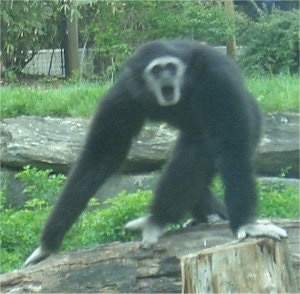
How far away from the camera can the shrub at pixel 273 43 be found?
1425cm

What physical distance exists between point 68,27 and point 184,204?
25.7 feet

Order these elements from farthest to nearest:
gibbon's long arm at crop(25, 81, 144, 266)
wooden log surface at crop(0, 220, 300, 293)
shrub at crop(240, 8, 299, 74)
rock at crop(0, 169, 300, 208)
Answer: shrub at crop(240, 8, 299, 74) < rock at crop(0, 169, 300, 208) < gibbon's long arm at crop(25, 81, 144, 266) < wooden log surface at crop(0, 220, 300, 293)

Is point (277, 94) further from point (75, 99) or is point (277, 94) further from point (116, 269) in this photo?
point (116, 269)

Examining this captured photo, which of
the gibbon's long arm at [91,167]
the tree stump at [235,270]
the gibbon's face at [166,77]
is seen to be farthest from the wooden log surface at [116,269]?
the tree stump at [235,270]

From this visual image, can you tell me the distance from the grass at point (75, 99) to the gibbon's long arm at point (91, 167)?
3.83m

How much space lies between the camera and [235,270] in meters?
4.84

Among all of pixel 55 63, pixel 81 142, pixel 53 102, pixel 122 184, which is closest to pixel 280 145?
pixel 122 184

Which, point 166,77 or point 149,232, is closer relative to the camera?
point 166,77

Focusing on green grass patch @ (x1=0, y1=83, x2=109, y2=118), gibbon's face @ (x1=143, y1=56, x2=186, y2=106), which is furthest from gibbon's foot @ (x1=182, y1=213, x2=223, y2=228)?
green grass patch @ (x1=0, y1=83, x2=109, y2=118)

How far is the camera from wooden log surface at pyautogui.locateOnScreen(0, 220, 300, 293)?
6.74 meters

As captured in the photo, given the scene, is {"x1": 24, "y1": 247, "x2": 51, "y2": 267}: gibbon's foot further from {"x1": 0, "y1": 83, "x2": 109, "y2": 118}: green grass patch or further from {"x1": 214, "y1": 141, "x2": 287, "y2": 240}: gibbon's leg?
{"x1": 0, "y1": 83, "x2": 109, "y2": 118}: green grass patch

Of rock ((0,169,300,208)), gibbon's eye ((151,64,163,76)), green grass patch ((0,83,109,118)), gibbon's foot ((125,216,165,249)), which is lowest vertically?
rock ((0,169,300,208))

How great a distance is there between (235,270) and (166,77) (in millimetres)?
2111

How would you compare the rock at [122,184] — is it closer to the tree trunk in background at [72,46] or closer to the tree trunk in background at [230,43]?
the tree trunk in background at [72,46]
